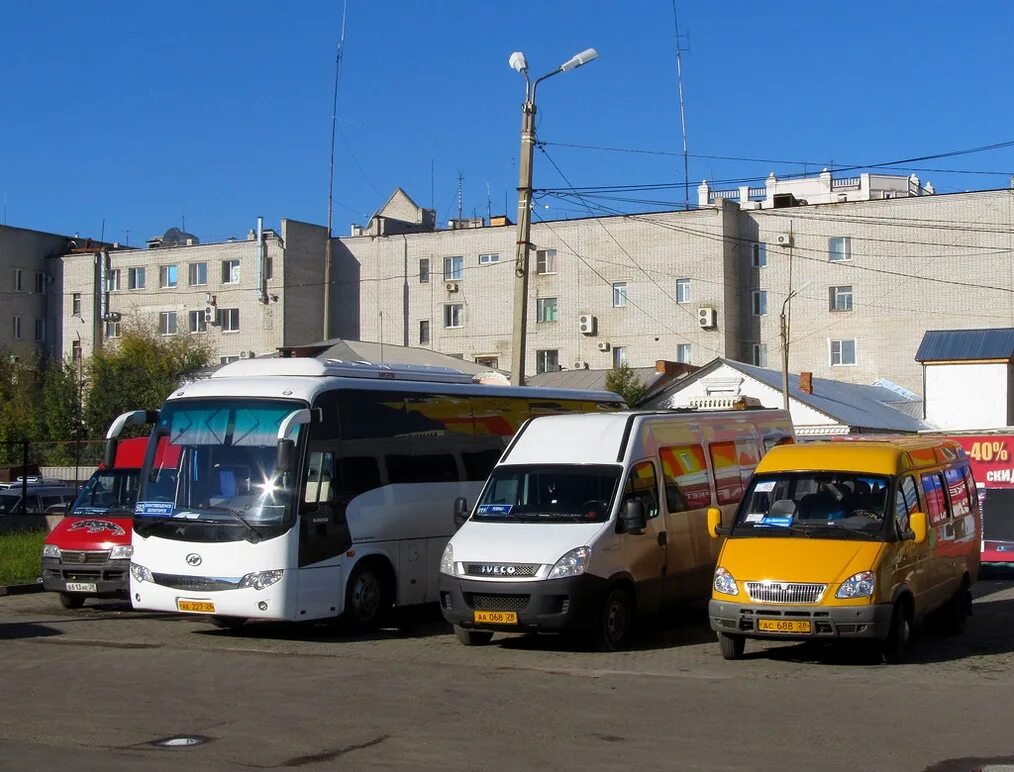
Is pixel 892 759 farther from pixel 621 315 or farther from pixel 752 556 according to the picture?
pixel 621 315

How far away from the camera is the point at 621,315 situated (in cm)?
6456

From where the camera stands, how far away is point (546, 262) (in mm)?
66125

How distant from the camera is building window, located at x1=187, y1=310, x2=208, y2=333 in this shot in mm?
72312

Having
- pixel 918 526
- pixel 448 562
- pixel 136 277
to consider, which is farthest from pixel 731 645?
pixel 136 277

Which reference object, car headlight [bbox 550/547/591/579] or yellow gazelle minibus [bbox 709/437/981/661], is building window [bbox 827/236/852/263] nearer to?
yellow gazelle minibus [bbox 709/437/981/661]

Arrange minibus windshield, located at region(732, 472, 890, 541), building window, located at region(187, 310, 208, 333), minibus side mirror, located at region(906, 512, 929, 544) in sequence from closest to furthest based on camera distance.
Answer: minibus side mirror, located at region(906, 512, 929, 544)
minibus windshield, located at region(732, 472, 890, 541)
building window, located at region(187, 310, 208, 333)

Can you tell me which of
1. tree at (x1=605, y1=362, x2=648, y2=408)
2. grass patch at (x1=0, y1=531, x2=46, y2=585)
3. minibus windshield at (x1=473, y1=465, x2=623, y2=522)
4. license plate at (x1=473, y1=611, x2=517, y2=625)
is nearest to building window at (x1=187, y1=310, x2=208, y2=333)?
tree at (x1=605, y1=362, x2=648, y2=408)

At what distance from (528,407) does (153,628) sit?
6610mm

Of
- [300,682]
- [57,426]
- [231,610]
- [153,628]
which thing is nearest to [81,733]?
[300,682]

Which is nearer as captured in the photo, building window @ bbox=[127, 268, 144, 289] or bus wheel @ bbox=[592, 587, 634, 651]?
bus wheel @ bbox=[592, 587, 634, 651]

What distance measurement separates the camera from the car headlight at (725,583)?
514 inches

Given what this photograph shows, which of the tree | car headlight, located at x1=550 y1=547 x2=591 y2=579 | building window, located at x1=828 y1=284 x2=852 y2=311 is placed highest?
building window, located at x1=828 y1=284 x2=852 y2=311

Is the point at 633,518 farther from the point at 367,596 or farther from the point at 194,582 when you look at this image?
the point at 194,582

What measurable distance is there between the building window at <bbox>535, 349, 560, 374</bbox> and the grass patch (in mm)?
41982
